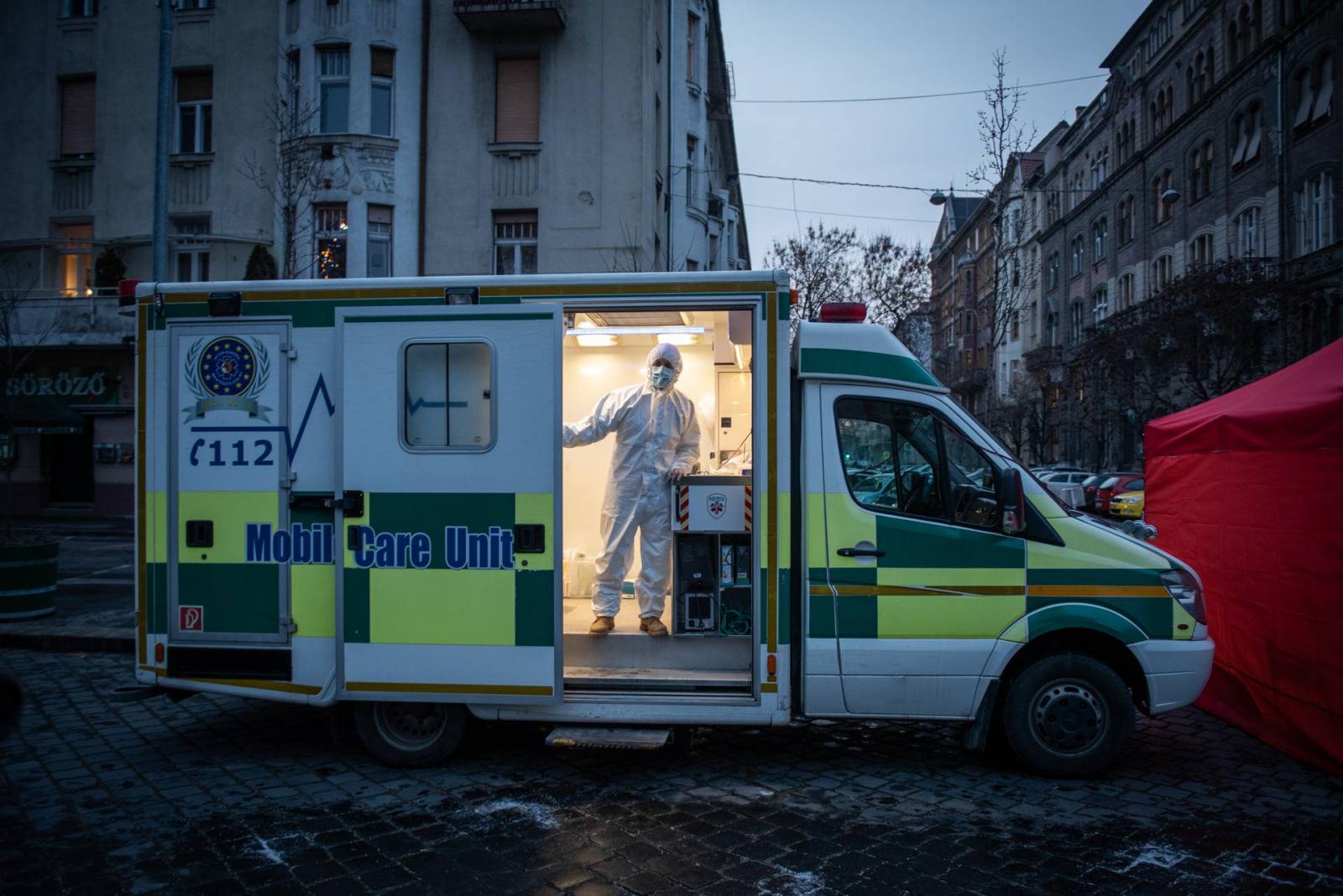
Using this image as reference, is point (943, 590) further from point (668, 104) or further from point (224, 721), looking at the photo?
point (668, 104)

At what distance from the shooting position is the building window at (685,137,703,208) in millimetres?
27377

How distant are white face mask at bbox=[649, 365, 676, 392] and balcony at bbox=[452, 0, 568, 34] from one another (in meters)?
16.7

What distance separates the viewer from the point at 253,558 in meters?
5.66

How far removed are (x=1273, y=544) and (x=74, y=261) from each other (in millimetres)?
26716

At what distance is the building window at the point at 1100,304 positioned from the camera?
4438 cm

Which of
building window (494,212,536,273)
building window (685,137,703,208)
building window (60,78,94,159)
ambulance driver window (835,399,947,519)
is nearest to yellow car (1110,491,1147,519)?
building window (685,137,703,208)

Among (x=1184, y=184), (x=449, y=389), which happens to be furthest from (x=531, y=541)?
(x=1184, y=184)

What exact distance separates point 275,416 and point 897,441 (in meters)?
3.65

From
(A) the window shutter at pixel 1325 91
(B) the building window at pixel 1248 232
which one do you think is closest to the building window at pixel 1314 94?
(A) the window shutter at pixel 1325 91

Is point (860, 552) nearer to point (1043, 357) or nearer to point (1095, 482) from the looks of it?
point (1095, 482)

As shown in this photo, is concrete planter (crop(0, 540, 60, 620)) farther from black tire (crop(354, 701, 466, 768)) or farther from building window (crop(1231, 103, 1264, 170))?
building window (crop(1231, 103, 1264, 170))

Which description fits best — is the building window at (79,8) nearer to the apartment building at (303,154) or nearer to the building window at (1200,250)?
the apartment building at (303,154)

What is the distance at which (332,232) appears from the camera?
70.3 feet

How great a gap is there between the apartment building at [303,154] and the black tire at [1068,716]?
1665cm
